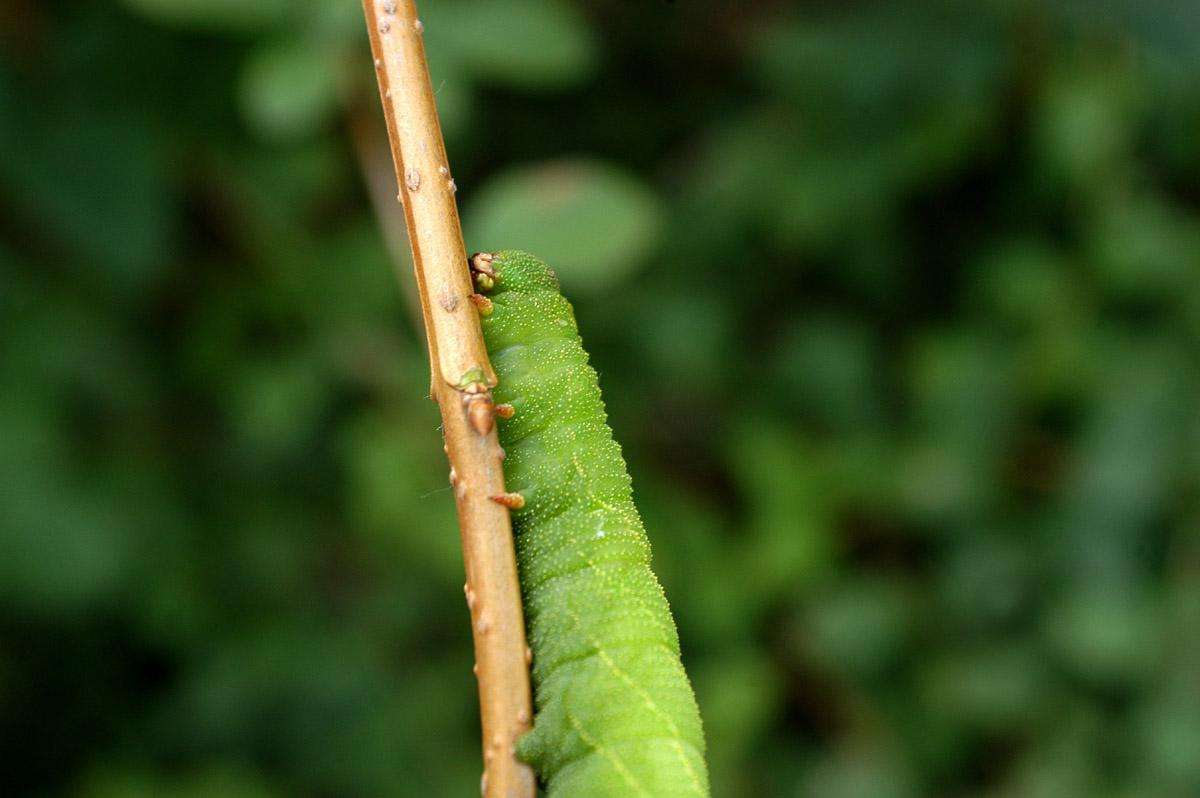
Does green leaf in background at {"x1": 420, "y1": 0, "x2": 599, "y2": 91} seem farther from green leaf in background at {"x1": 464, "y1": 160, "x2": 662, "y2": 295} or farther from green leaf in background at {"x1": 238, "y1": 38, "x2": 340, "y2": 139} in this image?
green leaf in background at {"x1": 464, "y1": 160, "x2": 662, "y2": 295}

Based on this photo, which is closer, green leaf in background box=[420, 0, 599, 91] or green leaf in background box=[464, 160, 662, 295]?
green leaf in background box=[464, 160, 662, 295]

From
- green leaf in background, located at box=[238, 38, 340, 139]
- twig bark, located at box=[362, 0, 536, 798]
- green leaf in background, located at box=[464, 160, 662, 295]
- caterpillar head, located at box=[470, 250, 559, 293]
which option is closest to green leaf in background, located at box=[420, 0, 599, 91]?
green leaf in background, located at box=[238, 38, 340, 139]

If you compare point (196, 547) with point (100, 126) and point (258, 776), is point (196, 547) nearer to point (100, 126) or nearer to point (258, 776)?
point (258, 776)

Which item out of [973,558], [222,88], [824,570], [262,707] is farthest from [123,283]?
[973,558]

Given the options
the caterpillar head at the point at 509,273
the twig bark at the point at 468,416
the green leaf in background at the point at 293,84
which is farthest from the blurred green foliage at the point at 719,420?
the twig bark at the point at 468,416

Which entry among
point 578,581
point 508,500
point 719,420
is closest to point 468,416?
point 508,500

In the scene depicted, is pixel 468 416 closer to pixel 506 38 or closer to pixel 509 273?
pixel 509 273
